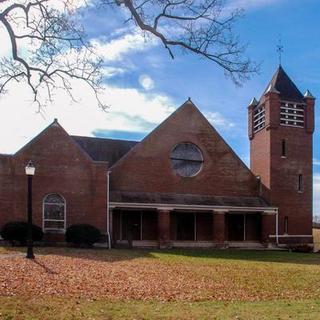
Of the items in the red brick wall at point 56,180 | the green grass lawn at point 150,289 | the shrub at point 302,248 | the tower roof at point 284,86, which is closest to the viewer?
the green grass lawn at point 150,289

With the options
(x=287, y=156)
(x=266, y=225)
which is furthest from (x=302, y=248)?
(x=287, y=156)

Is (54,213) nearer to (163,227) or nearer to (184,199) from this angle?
(163,227)

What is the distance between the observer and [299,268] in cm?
2378

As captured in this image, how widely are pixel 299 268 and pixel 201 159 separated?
1725 centimetres

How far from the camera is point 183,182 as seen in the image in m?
39.3

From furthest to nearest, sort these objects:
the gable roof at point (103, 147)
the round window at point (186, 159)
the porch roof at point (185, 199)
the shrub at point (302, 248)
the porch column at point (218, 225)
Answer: the gable roof at point (103, 147)
the round window at point (186, 159)
the shrub at point (302, 248)
the porch column at point (218, 225)
the porch roof at point (185, 199)

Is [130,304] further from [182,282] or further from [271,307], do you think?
[182,282]

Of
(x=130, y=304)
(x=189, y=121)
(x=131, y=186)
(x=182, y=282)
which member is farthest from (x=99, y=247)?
(x=130, y=304)

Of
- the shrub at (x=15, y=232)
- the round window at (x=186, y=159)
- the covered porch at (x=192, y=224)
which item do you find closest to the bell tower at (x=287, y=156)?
the covered porch at (x=192, y=224)

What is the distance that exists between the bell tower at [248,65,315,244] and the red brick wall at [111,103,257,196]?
1.81 meters

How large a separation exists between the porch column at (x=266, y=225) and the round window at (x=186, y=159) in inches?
229

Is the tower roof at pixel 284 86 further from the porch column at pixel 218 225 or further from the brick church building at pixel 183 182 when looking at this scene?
the porch column at pixel 218 225

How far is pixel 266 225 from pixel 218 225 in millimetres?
4017

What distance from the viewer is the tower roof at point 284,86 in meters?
43.1
